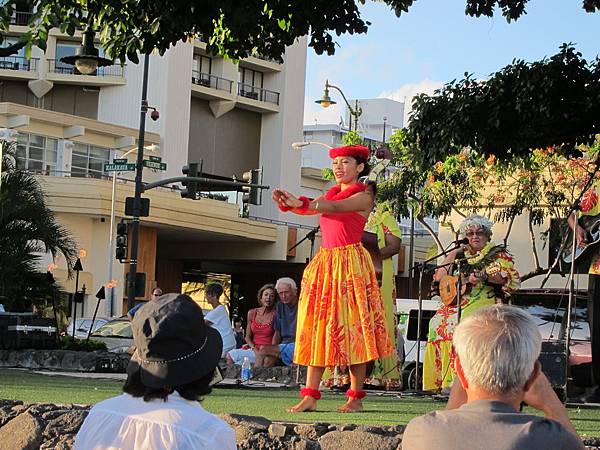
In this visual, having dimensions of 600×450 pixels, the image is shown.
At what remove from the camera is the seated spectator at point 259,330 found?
1509 centimetres

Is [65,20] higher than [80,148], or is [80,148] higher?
[80,148]

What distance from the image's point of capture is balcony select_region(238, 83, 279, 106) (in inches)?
2554

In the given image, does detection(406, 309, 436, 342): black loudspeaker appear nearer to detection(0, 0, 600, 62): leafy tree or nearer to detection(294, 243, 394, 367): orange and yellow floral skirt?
detection(0, 0, 600, 62): leafy tree

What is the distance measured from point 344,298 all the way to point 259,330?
20.9 ft

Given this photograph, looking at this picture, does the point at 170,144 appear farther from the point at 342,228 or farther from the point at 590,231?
the point at 342,228

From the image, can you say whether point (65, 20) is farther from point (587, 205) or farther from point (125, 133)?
point (125, 133)

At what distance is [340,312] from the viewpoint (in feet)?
29.3

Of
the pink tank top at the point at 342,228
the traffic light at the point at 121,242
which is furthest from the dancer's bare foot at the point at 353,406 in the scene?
the traffic light at the point at 121,242

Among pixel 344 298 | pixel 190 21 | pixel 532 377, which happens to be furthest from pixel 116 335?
pixel 532 377

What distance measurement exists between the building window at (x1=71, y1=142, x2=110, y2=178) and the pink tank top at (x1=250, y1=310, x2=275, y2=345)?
1511 inches

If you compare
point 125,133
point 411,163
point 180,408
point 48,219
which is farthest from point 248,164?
point 180,408

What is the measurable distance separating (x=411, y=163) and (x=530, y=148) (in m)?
1.41

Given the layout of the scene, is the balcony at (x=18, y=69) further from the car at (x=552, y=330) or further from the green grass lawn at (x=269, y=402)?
the green grass lawn at (x=269, y=402)

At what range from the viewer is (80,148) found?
176ft
